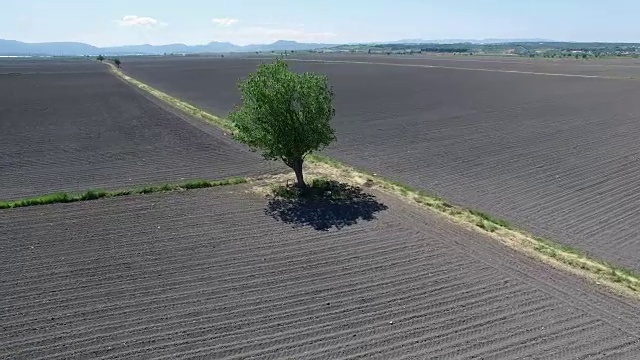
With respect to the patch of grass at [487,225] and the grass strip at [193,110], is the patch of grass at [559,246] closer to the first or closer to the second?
the patch of grass at [487,225]

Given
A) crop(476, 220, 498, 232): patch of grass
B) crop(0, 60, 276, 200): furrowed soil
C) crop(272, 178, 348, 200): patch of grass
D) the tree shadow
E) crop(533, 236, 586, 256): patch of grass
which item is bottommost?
crop(533, 236, 586, 256): patch of grass

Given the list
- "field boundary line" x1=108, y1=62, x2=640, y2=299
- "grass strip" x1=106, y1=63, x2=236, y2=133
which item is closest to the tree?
"field boundary line" x1=108, y1=62, x2=640, y2=299

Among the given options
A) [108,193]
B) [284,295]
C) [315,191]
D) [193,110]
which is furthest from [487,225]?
[193,110]

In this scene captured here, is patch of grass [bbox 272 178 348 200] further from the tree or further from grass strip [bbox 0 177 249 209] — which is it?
grass strip [bbox 0 177 249 209]

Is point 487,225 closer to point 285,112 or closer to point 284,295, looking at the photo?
point 284,295

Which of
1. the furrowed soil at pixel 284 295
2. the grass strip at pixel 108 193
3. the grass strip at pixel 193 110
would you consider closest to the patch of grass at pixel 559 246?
the furrowed soil at pixel 284 295

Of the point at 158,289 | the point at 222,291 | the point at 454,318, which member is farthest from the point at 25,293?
the point at 454,318
